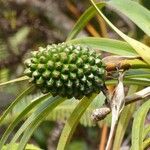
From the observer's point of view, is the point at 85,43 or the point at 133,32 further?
the point at 133,32

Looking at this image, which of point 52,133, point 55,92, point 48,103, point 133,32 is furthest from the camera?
point 52,133

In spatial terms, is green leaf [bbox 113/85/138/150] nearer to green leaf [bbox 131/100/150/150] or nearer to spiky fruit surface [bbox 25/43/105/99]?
green leaf [bbox 131/100/150/150]

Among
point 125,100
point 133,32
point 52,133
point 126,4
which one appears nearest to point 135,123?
point 125,100

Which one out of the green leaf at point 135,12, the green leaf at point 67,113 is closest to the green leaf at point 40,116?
the green leaf at point 135,12

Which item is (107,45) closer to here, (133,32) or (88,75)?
(88,75)

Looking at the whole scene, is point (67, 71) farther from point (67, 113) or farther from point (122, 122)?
point (67, 113)

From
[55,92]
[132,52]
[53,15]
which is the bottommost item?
[55,92]

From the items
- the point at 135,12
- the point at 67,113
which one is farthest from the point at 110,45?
the point at 67,113

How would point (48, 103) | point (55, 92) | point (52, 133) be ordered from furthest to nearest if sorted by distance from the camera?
point (52, 133)
point (48, 103)
point (55, 92)
